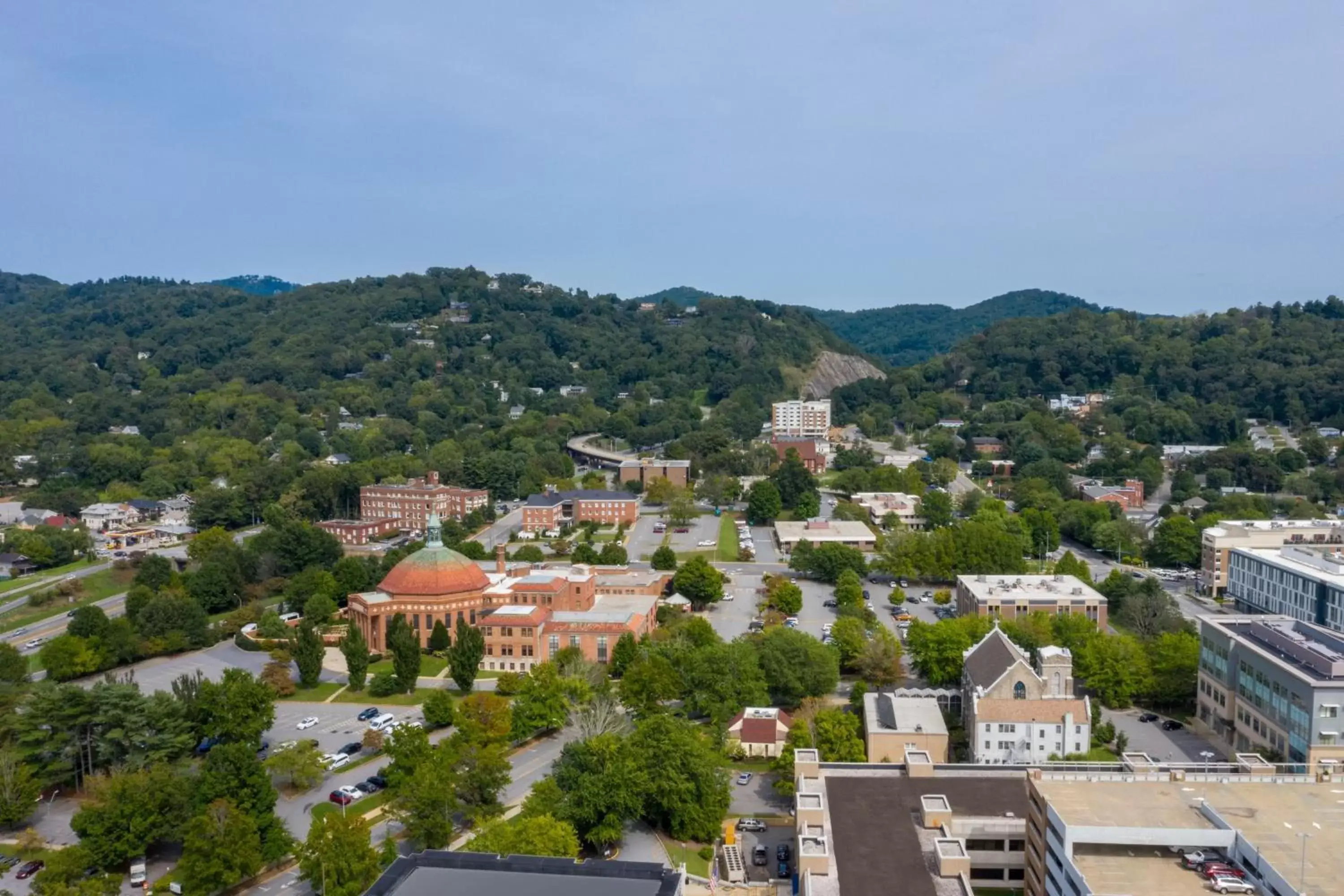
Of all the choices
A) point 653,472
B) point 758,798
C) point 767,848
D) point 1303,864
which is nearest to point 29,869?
point 767,848

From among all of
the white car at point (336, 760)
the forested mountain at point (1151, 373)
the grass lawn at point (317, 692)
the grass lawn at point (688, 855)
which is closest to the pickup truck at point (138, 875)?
the white car at point (336, 760)

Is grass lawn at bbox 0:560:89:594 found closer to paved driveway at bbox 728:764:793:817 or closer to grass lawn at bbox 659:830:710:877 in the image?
paved driveway at bbox 728:764:793:817

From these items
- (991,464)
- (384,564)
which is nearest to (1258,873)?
(384,564)

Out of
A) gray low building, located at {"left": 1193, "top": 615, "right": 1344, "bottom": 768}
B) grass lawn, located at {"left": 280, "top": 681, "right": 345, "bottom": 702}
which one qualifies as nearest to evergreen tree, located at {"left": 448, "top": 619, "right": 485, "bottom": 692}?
grass lawn, located at {"left": 280, "top": 681, "right": 345, "bottom": 702}

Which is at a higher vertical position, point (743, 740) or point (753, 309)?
point (753, 309)

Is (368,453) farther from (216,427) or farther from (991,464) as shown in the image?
(991,464)

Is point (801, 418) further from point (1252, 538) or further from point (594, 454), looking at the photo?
point (1252, 538)
